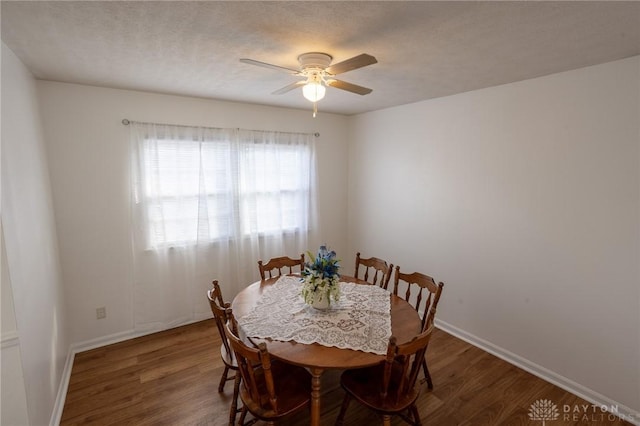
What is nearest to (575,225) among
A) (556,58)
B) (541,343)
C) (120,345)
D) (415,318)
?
(541,343)

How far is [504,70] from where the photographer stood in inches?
90.7

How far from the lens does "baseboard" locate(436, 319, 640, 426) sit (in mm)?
2160

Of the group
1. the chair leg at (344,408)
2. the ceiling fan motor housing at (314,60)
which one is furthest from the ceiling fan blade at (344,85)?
the chair leg at (344,408)

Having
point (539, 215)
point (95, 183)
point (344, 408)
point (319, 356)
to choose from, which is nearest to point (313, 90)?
point (319, 356)

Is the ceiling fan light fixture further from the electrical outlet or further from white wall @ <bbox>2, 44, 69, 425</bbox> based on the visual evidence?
the electrical outlet

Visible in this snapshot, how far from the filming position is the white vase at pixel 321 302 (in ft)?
6.71

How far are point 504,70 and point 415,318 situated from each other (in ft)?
6.32

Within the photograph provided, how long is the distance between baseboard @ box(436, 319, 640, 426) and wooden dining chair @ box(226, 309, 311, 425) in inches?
77.2

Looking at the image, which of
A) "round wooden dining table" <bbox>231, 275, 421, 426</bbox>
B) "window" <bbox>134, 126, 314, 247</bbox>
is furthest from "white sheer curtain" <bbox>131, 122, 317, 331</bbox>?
"round wooden dining table" <bbox>231, 275, 421, 426</bbox>

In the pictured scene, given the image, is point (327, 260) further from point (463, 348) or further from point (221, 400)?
point (463, 348)

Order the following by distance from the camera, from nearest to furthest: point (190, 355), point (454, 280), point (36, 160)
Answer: point (36, 160) → point (190, 355) → point (454, 280)

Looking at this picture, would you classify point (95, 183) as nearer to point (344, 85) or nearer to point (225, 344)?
point (225, 344)

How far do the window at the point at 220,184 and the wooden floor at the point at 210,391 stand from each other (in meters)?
1.12

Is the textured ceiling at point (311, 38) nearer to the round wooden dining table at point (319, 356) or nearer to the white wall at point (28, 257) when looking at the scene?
the white wall at point (28, 257)
